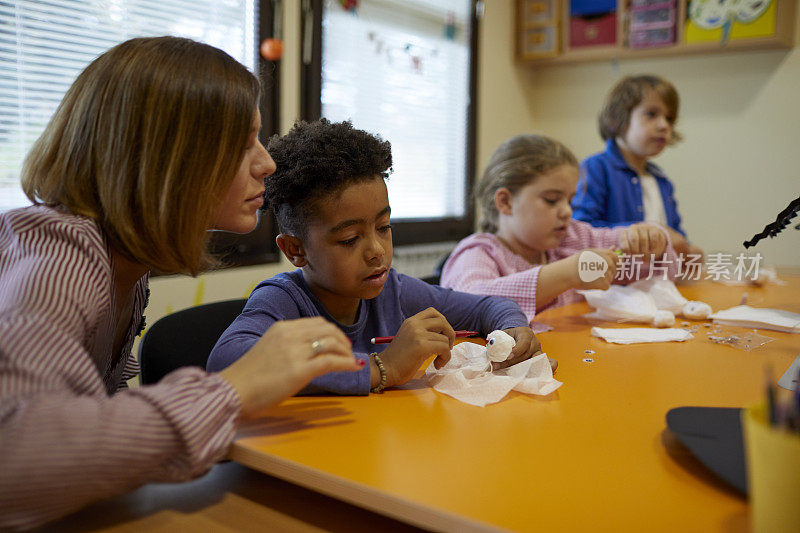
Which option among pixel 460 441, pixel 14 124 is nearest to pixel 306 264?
pixel 460 441

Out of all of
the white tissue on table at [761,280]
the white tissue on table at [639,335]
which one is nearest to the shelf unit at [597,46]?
the white tissue on table at [761,280]

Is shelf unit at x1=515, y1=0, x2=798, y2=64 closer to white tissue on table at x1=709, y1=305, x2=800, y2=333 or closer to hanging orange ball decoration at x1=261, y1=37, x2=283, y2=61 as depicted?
hanging orange ball decoration at x1=261, y1=37, x2=283, y2=61

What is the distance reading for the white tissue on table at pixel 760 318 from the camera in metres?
1.31

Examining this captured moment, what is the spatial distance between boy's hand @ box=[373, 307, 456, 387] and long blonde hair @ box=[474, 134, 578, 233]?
0.85 m

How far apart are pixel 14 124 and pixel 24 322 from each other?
151 cm

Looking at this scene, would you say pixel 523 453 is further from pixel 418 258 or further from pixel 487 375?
pixel 418 258

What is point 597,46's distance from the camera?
3383 mm

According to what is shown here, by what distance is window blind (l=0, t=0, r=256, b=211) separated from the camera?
180 centimetres

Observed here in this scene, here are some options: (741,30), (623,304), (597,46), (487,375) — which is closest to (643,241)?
(623,304)

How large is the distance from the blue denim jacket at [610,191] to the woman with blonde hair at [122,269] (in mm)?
1732

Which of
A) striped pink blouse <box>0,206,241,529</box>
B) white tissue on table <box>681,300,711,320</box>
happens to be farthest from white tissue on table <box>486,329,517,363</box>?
white tissue on table <box>681,300,711,320</box>

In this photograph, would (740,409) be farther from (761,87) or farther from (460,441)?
(761,87)

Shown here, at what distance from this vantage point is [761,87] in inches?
124

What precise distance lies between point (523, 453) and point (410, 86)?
272cm
